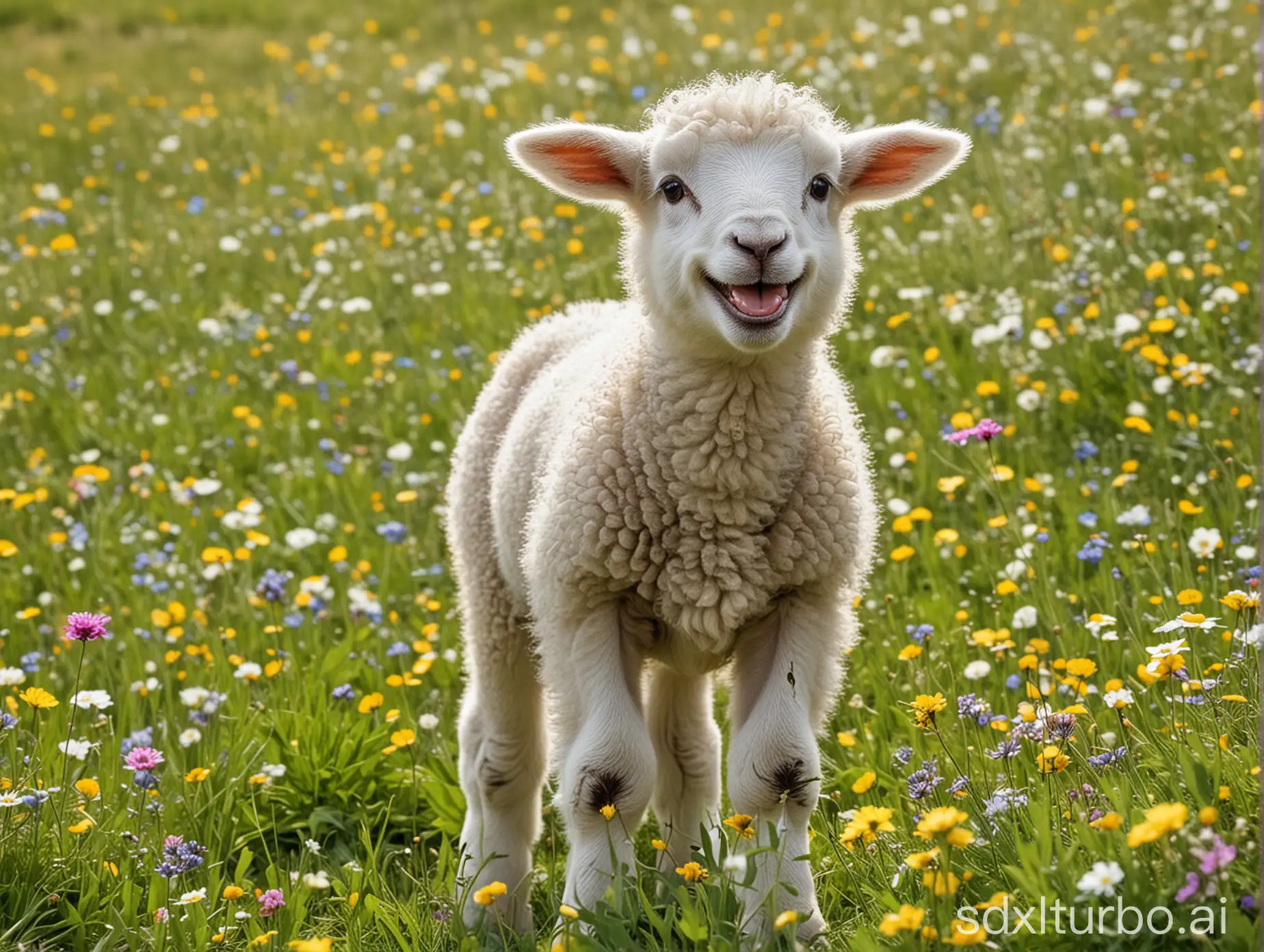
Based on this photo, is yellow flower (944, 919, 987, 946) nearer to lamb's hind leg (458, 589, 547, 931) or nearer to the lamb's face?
the lamb's face

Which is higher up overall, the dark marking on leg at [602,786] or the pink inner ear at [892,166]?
the pink inner ear at [892,166]

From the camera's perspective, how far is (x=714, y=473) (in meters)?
3.59

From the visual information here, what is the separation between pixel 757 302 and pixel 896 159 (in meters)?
0.83

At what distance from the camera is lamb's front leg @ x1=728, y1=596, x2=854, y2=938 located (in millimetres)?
3393

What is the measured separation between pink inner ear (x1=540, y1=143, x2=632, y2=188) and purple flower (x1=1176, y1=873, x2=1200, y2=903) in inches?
88.4

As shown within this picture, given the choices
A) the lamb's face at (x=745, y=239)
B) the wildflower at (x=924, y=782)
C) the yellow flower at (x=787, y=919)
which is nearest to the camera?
the yellow flower at (x=787, y=919)

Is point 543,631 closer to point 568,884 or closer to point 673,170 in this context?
point 568,884

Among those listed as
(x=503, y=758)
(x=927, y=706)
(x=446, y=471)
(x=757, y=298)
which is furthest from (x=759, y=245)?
(x=446, y=471)

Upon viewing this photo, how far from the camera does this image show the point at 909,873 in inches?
125

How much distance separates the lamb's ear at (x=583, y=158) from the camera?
12.8 ft

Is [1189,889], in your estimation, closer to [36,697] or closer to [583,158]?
[583,158]

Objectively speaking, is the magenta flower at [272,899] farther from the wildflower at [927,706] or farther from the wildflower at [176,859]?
the wildflower at [927,706]

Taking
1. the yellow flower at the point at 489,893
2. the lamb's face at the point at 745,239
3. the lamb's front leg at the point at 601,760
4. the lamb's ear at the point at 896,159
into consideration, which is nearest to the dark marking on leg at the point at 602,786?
the lamb's front leg at the point at 601,760

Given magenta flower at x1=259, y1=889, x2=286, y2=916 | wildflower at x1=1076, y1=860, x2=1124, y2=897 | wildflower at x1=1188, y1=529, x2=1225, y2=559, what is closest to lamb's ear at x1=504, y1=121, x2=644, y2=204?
magenta flower at x1=259, y1=889, x2=286, y2=916
